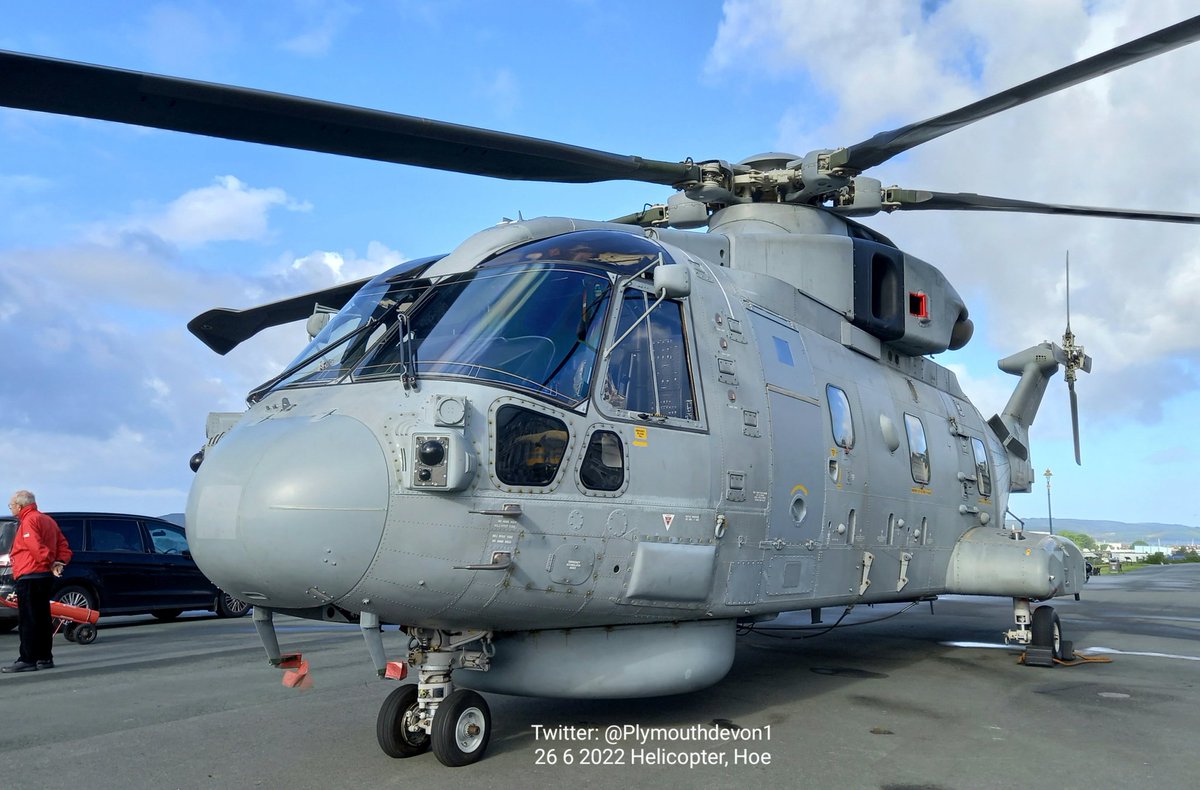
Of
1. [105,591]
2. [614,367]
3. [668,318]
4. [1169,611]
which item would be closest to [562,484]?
[614,367]

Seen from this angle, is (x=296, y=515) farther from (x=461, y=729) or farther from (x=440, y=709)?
(x=461, y=729)

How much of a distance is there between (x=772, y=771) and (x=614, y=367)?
2458 mm

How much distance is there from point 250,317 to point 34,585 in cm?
404

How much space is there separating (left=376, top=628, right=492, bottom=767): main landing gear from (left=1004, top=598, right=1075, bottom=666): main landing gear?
6.22m

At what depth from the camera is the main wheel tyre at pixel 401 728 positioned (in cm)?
535

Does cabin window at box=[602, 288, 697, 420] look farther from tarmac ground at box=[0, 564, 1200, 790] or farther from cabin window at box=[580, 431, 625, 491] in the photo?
tarmac ground at box=[0, 564, 1200, 790]

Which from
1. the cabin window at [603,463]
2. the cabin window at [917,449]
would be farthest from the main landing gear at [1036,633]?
the cabin window at [603,463]

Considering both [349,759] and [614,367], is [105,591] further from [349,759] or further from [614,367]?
[614,367]

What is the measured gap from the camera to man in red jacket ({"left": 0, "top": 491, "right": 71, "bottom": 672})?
939cm

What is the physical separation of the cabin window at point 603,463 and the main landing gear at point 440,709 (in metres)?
1.07

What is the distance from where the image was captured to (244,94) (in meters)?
5.00

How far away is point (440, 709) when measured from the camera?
5203 mm

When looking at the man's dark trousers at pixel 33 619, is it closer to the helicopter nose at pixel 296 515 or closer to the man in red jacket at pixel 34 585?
the man in red jacket at pixel 34 585

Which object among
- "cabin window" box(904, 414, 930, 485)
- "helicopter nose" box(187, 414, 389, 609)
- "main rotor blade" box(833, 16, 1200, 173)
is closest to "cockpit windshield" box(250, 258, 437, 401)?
"helicopter nose" box(187, 414, 389, 609)
